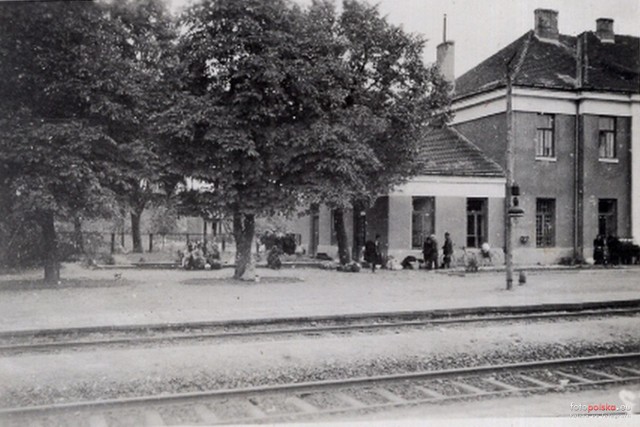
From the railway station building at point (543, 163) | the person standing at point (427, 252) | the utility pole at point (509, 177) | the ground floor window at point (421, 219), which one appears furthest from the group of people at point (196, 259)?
the utility pole at point (509, 177)

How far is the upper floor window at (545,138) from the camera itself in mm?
27703

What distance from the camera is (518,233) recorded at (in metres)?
26.7

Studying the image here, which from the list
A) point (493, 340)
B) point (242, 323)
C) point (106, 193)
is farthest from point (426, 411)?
point (106, 193)

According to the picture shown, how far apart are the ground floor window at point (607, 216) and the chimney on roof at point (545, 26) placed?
771cm

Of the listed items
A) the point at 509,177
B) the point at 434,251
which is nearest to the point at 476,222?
the point at 434,251

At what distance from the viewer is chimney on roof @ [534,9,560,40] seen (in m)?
26.2

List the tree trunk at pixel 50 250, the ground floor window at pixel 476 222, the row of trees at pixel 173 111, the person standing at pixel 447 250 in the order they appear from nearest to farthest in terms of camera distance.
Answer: the row of trees at pixel 173 111 < the tree trunk at pixel 50 250 < the person standing at pixel 447 250 < the ground floor window at pixel 476 222

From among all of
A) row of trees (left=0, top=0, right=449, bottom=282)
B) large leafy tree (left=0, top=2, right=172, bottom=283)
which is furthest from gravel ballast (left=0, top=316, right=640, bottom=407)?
row of trees (left=0, top=0, right=449, bottom=282)

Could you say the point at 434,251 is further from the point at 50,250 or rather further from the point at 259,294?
the point at 50,250

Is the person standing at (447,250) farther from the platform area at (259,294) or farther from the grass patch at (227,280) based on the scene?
the grass patch at (227,280)

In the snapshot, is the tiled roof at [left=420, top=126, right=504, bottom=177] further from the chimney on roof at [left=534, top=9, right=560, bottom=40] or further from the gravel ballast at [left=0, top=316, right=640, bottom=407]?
the gravel ballast at [left=0, top=316, right=640, bottom=407]

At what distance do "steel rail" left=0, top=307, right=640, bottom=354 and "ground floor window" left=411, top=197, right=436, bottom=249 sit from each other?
12.3 meters

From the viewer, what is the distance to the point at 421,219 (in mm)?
26578

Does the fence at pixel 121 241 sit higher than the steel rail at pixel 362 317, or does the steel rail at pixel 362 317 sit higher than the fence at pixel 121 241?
the fence at pixel 121 241
